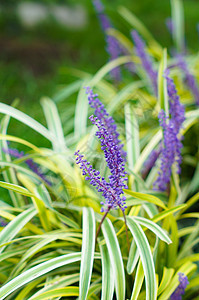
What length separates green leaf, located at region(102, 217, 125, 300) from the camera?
4.11 feet

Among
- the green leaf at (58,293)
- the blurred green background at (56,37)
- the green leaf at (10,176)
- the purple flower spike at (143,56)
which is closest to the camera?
the green leaf at (58,293)

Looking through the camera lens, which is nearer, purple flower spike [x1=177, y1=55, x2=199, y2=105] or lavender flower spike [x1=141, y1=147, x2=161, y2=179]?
lavender flower spike [x1=141, y1=147, x2=161, y2=179]

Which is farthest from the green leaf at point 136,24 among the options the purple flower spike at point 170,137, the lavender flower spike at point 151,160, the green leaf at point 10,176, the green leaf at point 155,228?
the green leaf at point 155,228

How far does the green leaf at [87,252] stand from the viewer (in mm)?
1188

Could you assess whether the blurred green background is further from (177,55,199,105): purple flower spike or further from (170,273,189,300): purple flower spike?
(170,273,189,300): purple flower spike

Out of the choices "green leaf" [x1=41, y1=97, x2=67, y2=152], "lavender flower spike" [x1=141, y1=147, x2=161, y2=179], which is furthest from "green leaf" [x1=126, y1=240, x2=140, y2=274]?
"green leaf" [x1=41, y1=97, x2=67, y2=152]

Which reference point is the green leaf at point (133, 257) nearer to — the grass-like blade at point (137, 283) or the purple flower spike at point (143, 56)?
the grass-like blade at point (137, 283)

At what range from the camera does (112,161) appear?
1101 mm

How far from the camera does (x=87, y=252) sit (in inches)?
50.6

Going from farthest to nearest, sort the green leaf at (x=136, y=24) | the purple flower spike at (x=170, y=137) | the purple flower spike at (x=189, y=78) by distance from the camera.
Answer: the green leaf at (x=136, y=24)
the purple flower spike at (x=189, y=78)
the purple flower spike at (x=170, y=137)

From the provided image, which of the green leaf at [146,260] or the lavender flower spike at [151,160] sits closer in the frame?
the green leaf at [146,260]

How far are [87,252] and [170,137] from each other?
0.60m

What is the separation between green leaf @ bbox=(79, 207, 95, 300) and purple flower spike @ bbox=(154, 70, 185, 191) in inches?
15.0

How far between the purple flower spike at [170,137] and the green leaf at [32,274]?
537mm
